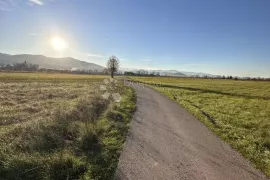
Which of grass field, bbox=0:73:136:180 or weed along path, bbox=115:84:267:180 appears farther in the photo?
weed along path, bbox=115:84:267:180

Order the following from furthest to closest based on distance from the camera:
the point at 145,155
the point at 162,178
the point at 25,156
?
the point at 145,155, the point at 25,156, the point at 162,178

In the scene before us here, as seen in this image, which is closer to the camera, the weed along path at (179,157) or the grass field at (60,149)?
the grass field at (60,149)

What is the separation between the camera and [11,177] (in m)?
5.94

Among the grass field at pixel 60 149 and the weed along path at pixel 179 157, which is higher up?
the grass field at pixel 60 149

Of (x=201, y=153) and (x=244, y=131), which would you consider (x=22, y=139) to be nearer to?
(x=201, y=153)

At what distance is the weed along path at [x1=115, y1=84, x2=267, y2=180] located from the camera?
667 centimetres

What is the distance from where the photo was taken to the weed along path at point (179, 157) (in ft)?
21.9

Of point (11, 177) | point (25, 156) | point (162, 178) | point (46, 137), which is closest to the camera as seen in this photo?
point (11, 177)

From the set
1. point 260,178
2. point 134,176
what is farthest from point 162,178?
point 260,178

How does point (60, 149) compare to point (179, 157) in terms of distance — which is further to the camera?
point (179, 157)

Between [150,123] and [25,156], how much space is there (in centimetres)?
775

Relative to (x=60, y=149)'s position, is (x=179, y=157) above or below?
below

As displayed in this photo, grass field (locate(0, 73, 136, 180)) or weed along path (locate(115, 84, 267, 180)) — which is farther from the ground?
grass field (locate(0, 73, 136, 180))

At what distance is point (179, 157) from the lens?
7969 millimetres
